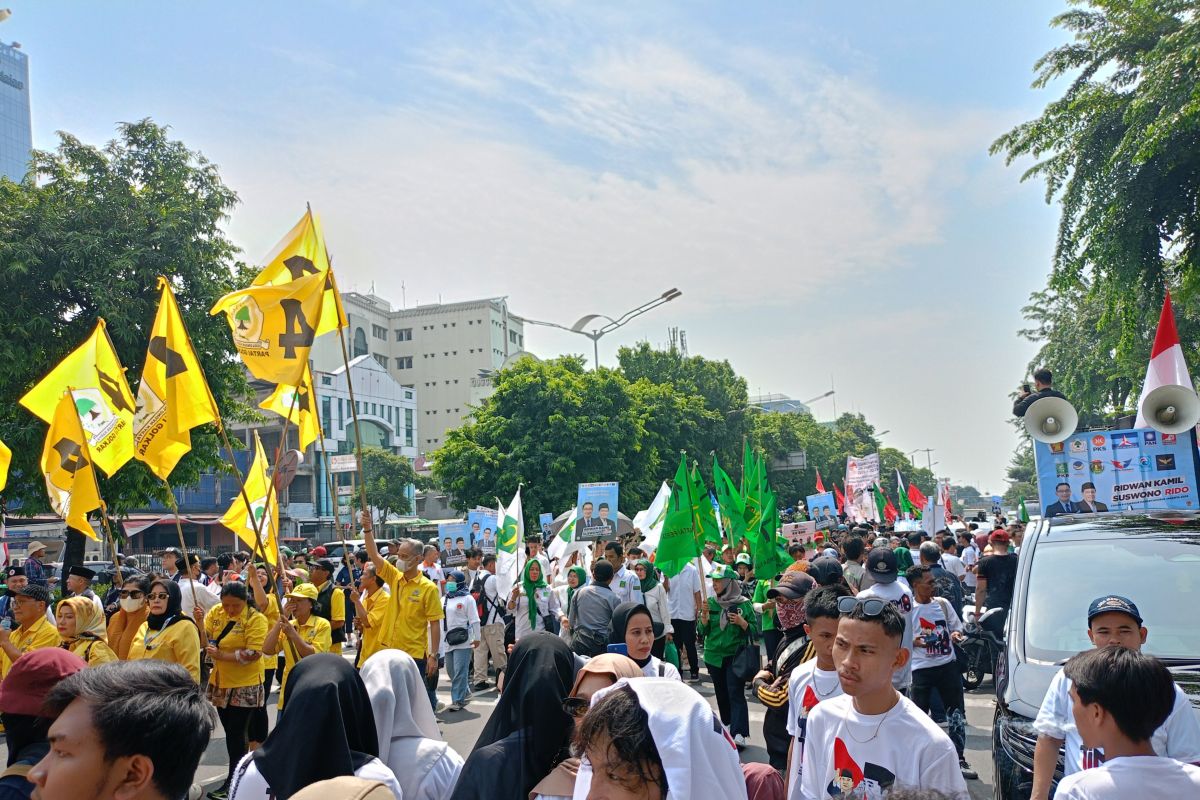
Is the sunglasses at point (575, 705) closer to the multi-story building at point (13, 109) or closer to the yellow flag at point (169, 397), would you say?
the yellow flag at point (169, 397)

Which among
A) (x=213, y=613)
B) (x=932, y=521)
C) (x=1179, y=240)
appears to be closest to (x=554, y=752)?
(x=213, y=613)

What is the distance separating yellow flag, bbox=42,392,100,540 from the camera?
9156 mm

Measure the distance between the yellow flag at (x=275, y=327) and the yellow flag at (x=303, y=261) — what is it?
0.63ft

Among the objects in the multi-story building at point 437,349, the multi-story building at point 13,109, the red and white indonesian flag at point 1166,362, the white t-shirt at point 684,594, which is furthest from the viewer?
the multi-story building at point 13,109

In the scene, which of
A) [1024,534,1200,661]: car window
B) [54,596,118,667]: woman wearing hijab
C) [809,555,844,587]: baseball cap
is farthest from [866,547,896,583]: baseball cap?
[54,596,118,667]: woman wearing hijab

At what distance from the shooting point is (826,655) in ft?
14.4

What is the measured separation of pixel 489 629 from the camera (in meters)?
12.7

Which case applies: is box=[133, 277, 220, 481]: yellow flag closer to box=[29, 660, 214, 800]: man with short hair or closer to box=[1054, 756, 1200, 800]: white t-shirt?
box=[29, 660, 214, 800]: man with short hair

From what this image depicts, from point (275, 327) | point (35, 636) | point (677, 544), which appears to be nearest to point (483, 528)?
point (677, 544)

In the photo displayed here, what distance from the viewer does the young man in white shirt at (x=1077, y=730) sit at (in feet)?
10.6

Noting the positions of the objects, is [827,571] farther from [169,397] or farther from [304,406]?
[169,397]

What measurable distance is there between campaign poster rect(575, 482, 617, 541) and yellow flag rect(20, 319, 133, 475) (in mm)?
8033

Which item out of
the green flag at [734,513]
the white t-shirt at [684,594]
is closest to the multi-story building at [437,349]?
the green flag at [734,513]

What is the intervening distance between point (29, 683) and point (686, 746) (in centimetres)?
256
